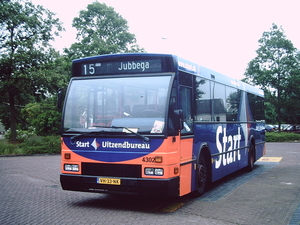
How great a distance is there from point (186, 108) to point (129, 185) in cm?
210

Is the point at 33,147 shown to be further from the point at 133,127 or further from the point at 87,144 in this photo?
the point at 133,127

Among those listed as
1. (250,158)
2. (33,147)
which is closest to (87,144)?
(250,158)

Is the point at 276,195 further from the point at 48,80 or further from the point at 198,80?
the point at 48,80

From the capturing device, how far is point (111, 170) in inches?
317

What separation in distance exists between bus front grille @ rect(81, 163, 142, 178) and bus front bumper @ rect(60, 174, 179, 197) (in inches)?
3.8

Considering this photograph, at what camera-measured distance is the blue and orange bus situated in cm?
777

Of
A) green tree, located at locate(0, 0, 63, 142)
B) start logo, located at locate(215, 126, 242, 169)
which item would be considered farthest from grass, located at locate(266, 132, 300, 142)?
start logo, located at locate(215, 126, 242, 169)

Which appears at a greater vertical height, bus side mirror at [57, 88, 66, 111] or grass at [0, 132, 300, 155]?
bus side mirror at [57, 88, 66, 111]

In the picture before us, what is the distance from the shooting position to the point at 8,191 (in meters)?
10.7

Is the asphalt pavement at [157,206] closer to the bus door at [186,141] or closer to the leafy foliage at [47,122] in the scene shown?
the bus door at [186,141]

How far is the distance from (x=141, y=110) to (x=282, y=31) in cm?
3508

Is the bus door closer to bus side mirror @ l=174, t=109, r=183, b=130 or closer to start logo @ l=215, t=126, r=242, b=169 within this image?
bus side mirror @ l=174, t=109, r=183, b=130

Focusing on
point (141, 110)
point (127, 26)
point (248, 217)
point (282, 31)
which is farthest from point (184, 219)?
point (127, 26)

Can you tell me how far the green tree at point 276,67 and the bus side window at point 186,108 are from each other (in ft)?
103
